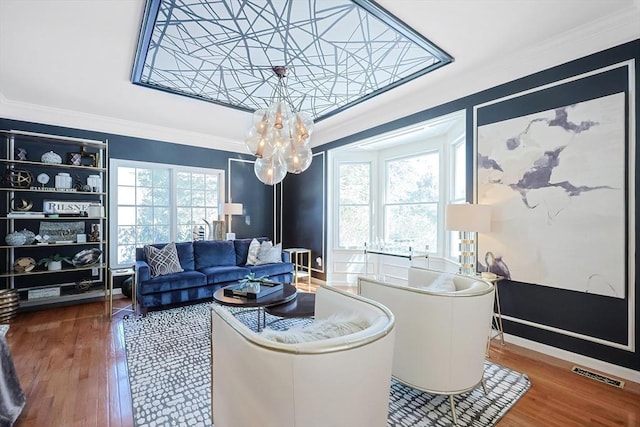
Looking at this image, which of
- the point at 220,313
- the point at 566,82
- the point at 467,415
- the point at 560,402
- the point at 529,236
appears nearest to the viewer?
the point at 220,313

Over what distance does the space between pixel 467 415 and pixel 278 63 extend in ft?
11.4

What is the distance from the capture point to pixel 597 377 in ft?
7.88

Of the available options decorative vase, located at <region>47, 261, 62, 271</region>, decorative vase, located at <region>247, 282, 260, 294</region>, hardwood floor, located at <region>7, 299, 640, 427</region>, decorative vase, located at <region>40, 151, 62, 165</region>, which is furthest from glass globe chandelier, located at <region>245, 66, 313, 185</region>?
decorative vase, located at <region>47, 261, 62, 271</region>

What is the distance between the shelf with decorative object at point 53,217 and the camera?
4.05 metres

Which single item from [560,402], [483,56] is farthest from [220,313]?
[483,56]

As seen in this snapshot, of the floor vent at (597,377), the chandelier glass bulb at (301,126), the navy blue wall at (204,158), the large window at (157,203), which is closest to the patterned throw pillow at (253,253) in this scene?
the navy blue wall at (204,158)

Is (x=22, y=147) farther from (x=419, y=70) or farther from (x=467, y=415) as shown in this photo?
(x=467, y=415)

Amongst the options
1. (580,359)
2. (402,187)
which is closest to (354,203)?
(402,187)

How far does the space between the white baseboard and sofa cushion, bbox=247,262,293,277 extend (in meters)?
3.33

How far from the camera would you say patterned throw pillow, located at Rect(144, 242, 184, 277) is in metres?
4.07

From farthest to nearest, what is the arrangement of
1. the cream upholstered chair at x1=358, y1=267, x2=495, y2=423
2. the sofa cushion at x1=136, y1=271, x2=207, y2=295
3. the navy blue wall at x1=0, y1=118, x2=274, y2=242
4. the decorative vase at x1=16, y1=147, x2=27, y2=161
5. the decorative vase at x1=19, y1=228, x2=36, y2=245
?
1. the navy blue wall at x1=0, y1=118, x2=274, y2=242
2. the decorative vase at x1=16, y1=147, x2=27, y2=161
3. the decorative vase at x1=19, y1=228, x2=36, y2=245
4. the sofa cushion at x1=136, y1=271, x2=207, y2=295
5. the cream upholstered chair at x1=358, y1=267, x2=495, y2=423

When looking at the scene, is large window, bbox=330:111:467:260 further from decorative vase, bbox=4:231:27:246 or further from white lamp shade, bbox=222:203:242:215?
decorative vase, bbox=4:231:27:246

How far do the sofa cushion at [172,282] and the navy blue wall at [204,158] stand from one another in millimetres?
2039

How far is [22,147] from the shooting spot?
423cm
